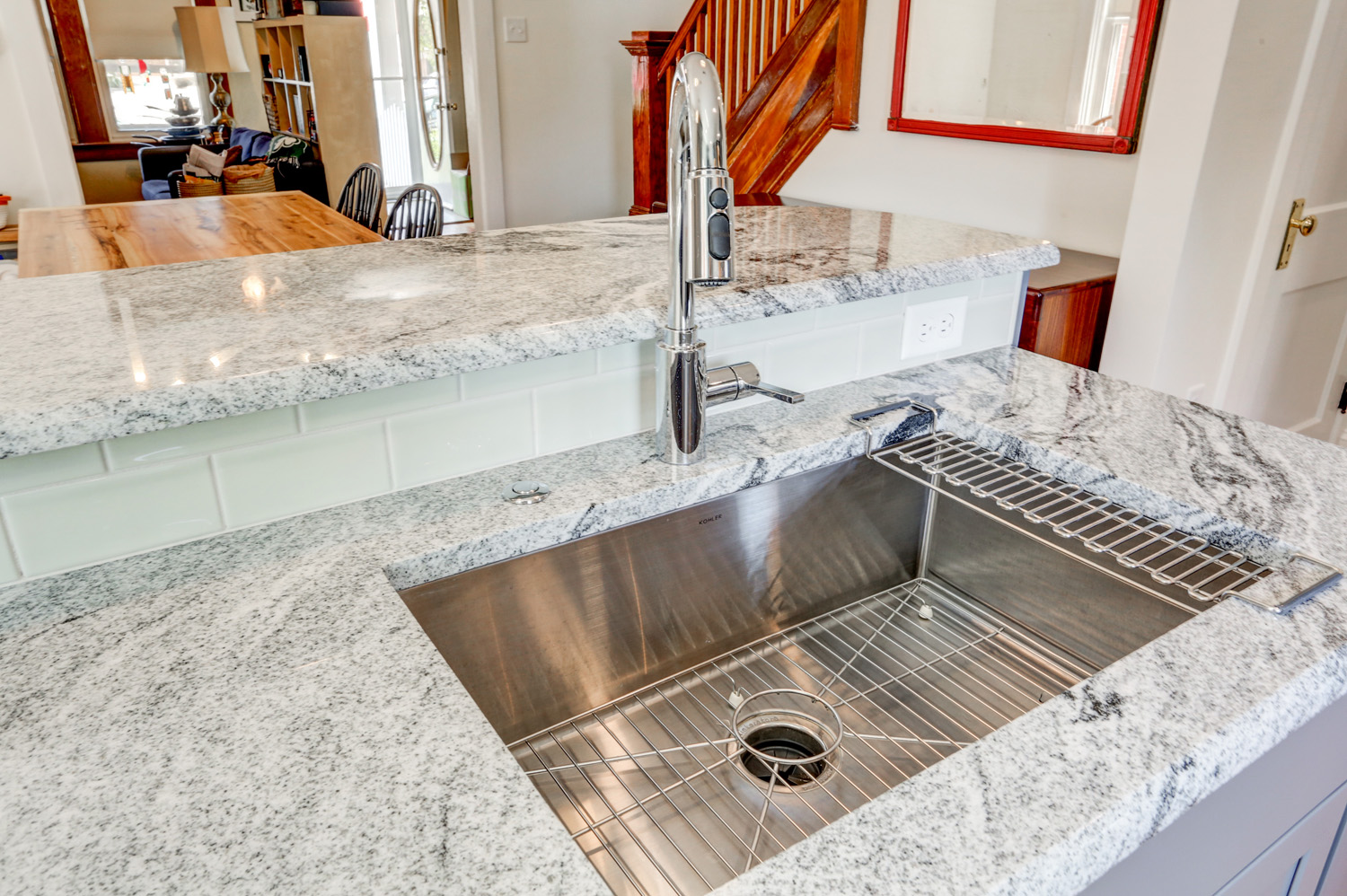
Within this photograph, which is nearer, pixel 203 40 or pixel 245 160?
pixel 245 160

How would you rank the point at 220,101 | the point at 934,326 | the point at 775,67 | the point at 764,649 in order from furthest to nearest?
the point at 220,101 → the point at 775,67 → the point at 934,326 → the point at 764,649

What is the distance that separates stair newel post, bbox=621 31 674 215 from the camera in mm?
3801

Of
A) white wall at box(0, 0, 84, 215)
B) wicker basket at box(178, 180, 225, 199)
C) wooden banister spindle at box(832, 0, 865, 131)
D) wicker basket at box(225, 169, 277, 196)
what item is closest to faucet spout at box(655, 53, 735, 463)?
wooden banister spindle at box(832, 0, 865, 131)

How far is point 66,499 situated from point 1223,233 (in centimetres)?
244

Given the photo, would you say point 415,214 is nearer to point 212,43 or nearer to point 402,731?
point 402,731

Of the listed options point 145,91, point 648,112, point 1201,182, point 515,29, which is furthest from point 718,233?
point 145,91

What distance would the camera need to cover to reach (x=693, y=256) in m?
0.85

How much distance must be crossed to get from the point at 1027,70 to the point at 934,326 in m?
1.54

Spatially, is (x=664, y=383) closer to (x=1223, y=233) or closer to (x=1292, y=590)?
(x=1292, y=590)

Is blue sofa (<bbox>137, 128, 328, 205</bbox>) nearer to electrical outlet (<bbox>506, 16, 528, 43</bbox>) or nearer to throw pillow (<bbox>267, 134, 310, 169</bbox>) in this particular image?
throw pillow (<bbox>267, 134, 310, 169</bbox>)

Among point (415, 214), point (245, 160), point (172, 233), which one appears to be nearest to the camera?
point (172, 233)

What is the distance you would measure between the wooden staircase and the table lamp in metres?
5.20

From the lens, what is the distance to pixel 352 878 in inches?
20.1

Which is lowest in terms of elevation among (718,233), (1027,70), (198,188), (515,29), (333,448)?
(198,188)
